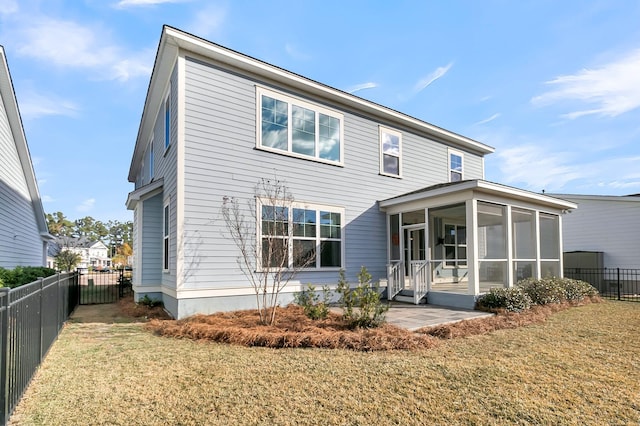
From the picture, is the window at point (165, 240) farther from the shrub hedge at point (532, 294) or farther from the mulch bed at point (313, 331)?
the shrub hedge at point (532, 294)

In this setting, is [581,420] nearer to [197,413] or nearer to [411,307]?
[197,413]

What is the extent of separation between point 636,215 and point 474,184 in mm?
10995

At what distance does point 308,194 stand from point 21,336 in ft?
23.8

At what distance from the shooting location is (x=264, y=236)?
8.91 metres

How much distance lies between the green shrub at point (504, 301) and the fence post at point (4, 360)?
355 inches

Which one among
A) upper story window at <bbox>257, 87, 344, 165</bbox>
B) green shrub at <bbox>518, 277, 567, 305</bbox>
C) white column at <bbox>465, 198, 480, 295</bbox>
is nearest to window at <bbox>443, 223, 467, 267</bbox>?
green shrub at <bbox>518, 277, 567, 305</bbox>

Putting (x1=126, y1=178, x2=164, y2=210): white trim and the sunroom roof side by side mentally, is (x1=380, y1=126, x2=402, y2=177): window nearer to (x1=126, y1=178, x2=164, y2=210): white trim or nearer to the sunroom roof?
the sunroom roof

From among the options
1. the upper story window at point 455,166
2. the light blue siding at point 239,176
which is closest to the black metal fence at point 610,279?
the upper story window at point 455,166

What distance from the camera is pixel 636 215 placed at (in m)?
15.0

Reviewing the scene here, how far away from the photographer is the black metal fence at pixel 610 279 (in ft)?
48.0

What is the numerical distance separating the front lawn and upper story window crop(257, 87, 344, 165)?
18.4ft

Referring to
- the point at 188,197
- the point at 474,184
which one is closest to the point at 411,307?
the point at 474,184

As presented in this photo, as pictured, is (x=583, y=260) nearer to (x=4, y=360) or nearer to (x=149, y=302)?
(x=149, y=302)

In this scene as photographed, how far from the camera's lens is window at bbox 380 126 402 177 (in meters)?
12.2
